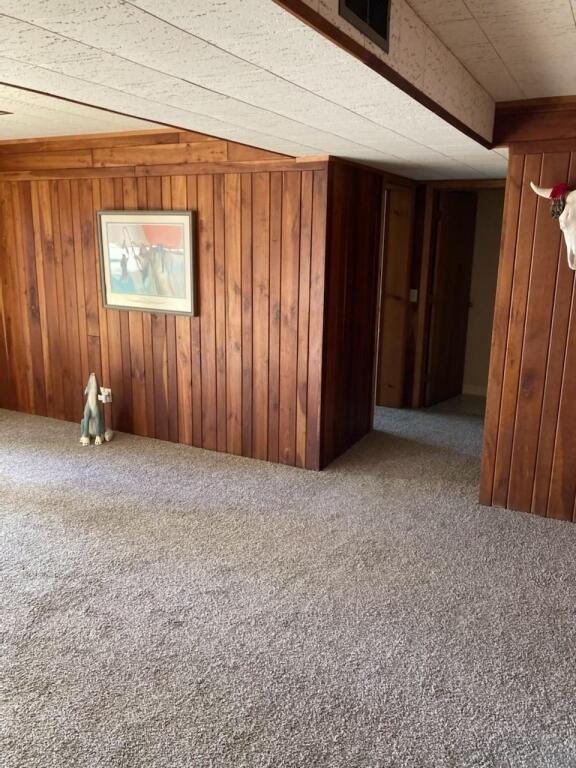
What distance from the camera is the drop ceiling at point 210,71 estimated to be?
4.29 feet

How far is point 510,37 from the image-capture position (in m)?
2.05

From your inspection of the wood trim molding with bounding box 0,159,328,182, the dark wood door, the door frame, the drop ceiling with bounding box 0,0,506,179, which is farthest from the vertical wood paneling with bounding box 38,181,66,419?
the dark wood door

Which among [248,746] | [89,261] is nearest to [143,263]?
[89,261]

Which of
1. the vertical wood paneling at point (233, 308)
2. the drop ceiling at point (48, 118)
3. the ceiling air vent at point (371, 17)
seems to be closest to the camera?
the ceiling air vent at point (371, 17)

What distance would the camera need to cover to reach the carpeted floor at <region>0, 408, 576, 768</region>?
1.92 m

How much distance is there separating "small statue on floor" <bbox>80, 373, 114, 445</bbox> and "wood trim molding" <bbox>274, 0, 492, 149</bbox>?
307 cm

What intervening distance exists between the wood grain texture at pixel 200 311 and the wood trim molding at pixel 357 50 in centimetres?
163

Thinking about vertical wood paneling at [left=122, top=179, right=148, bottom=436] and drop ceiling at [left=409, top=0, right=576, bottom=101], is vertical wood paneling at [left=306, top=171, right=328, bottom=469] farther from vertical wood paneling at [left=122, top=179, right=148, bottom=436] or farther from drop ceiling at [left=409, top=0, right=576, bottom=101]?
vertical wood paneling at [left=122, top=179, right=148, bottom=436]

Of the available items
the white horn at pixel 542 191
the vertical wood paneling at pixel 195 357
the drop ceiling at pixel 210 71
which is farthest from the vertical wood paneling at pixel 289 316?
the white horn at pixel 542 191

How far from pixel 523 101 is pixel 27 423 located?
4.17 meters

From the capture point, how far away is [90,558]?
2.94m

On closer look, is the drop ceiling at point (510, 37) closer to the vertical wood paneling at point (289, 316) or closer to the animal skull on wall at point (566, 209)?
the animal skull on wall at point (566, 209)

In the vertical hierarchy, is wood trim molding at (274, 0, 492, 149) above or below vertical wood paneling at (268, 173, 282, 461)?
above

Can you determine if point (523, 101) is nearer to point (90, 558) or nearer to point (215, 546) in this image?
point (215, 546)
